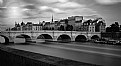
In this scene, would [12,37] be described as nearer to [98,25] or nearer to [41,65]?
[41,65]

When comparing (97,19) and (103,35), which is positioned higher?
(97,19)

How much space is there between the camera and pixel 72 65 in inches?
136

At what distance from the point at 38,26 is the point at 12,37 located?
37318 millimetres

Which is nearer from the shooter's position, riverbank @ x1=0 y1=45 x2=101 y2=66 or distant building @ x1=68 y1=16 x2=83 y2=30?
riverbank @ x1=0 y1=45 x2=101 y2=66

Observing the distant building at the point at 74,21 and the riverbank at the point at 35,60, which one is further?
the distant building at the point at 74,21

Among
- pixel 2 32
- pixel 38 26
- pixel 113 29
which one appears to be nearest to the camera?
pixel 2 32

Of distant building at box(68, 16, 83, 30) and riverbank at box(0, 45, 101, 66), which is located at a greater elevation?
distant building at box(68, 16, 83, 30)

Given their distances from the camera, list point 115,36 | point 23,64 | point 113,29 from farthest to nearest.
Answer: point 113,29
point 115,36
point 23,64

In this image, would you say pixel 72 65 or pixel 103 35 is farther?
pixel 103 35

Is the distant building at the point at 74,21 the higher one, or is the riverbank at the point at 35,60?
the distant building at the point at 74,21

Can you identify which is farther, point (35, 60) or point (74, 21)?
point (74, 21)

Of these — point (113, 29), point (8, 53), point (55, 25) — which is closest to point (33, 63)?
point (8, 53)

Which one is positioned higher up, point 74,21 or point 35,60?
point 74,21

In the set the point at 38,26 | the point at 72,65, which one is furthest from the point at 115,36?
the point at 38,26
